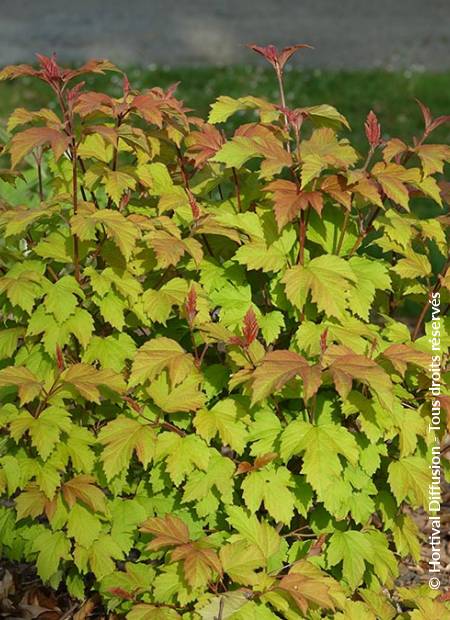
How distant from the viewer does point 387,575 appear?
3.04m

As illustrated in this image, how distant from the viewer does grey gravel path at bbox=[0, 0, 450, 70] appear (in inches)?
462

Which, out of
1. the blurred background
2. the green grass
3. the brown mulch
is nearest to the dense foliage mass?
the brown mulch

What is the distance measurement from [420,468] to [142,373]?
82 centimetres

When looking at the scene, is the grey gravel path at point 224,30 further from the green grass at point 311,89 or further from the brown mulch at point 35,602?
the brown mulch at point 35,602

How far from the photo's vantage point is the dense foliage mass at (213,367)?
8.98 feet

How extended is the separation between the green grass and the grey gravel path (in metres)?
1.10

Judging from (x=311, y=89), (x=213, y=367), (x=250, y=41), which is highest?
(x=213, y=367)

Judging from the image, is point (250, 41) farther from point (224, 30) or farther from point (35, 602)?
point (35, 602)

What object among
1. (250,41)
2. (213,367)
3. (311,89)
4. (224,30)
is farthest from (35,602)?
(224,30)

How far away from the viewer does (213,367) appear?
291 centimetres

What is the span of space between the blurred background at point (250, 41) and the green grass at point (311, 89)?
0.01 metres

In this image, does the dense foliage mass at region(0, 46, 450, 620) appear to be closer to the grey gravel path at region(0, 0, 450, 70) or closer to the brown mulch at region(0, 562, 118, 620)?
the brown mulch at region(0, 562, 118, 620)

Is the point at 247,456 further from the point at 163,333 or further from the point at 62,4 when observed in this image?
the point at 62,4

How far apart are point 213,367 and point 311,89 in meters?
7.39
